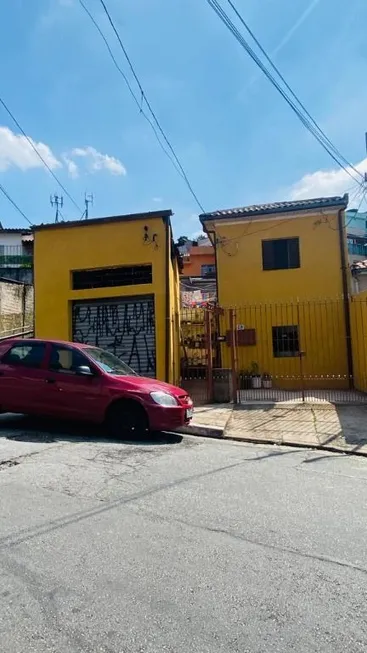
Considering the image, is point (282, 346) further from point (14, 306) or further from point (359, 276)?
point (14, 306)

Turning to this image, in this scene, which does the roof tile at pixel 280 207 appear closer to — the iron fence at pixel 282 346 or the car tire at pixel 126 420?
the iron fence at pixel 282 346

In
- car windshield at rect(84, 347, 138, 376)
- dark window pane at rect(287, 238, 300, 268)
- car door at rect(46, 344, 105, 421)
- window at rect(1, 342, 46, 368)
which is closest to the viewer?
car door at rect(46, 344, 105, 421)

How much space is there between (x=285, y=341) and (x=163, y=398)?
8871mm

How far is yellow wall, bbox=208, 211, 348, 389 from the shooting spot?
50.5 ft

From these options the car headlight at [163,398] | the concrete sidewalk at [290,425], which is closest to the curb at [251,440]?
the concrete sidewalk at [290,425]

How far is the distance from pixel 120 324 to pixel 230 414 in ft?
14.5

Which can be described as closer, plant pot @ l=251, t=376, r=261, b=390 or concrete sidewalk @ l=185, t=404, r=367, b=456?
concrete sidewalk @ l=185, t=404, r=367, b=456

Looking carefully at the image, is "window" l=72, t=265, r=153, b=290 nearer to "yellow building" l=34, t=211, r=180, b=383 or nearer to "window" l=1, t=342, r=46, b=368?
"yellow building" l=34, t=211, r=180, b=383

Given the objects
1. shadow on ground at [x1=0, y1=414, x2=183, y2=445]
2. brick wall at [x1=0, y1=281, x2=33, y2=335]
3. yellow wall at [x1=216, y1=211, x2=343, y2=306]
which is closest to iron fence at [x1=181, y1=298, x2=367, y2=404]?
yellow wall at [x1=216, y1=211, x2=343, y2=306]

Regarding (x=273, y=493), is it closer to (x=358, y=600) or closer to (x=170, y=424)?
(x=358, y=600)

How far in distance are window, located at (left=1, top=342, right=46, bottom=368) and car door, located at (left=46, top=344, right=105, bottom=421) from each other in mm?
257

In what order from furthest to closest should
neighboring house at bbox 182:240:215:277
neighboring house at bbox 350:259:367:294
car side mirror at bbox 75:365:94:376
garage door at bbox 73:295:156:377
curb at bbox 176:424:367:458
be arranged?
1. neighboring house at bbox 182:240:215:277
2. neighboring house at bbox 350:259:367:294
3. garage door at bbox 73:295:156:377
4. car side mirror at bbox 75:365:94:376
5. curb at bbox 176:424:367:458

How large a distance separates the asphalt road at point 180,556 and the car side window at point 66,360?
2024 mm

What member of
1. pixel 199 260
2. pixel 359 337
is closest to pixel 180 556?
pixel 359 337
